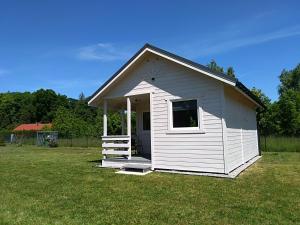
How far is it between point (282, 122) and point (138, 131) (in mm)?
23581

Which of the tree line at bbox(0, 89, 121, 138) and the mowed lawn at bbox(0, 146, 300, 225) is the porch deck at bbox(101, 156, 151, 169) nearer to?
the mowed lawn at bbox(0, 146, 300, 225)

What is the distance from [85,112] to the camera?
7194 cm

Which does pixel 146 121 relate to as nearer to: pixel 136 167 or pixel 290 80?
pixel 136 167

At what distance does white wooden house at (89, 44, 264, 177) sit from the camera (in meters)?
8.92

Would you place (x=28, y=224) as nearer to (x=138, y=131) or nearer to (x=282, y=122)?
(x=138, y=131)

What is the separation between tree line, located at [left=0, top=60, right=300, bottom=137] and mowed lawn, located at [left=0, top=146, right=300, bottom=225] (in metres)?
4.27

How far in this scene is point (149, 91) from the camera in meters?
10.5

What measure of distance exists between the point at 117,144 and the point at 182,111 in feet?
10.3

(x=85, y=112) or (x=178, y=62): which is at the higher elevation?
(x=85, y=112)

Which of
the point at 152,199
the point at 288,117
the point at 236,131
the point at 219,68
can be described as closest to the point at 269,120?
the point at 288,117

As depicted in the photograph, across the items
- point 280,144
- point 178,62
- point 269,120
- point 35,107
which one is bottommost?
point 280,144

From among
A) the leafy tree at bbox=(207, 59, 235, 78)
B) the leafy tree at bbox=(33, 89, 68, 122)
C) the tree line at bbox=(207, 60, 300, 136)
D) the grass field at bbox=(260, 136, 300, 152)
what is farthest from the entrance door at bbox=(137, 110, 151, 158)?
the leafy tree at bbox=(33, 89, 68, 122)

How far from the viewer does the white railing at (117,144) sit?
10867 mm

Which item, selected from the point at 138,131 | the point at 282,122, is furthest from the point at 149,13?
the point at 282,122
